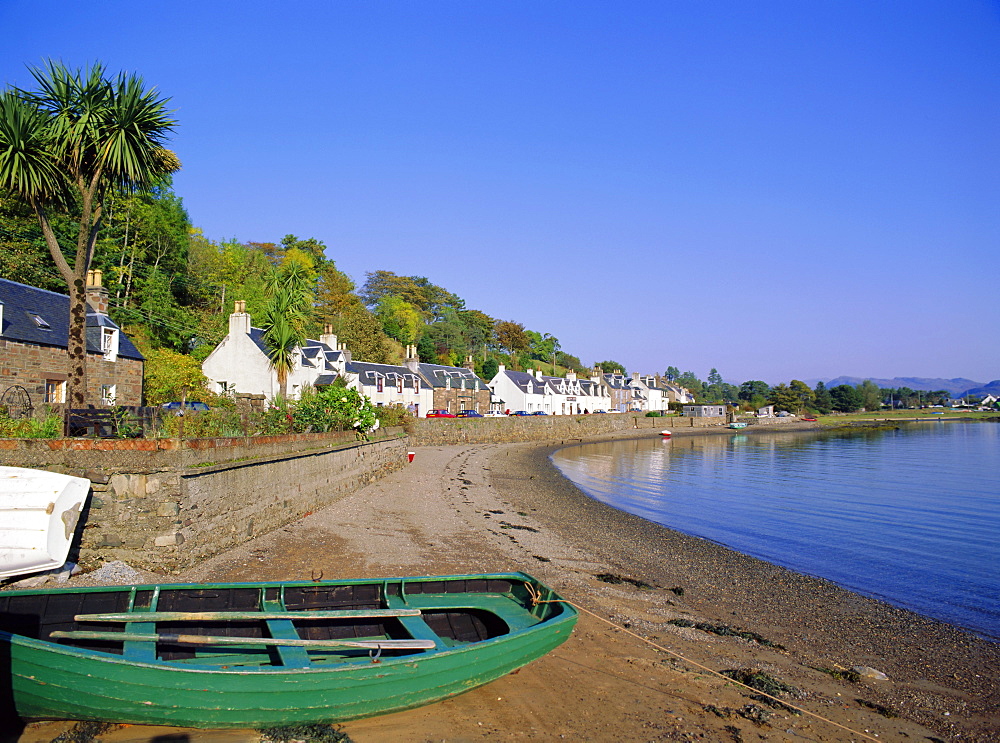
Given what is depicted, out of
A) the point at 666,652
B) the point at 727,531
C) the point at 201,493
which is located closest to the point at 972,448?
the point at 727,531

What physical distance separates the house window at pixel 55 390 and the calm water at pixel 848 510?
65.5 ft

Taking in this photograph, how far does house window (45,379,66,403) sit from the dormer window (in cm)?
185

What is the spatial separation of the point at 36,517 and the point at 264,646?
417cm

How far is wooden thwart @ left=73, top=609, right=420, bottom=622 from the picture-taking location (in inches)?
269

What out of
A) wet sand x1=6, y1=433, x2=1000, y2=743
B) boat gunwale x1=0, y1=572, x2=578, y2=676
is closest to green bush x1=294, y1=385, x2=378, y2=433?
wet sand x1=6, y1=433, x2=1000, y2=743

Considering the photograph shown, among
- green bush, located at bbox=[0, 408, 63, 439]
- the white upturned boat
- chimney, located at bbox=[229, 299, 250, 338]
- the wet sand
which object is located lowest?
the wet sand

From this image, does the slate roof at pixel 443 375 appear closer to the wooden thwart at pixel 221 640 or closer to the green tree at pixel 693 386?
the wooden thwart at pixel 221 640

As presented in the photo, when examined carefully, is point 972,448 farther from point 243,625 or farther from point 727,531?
point 243,625

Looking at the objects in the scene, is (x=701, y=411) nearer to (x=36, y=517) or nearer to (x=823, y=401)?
(x=823, y=401)

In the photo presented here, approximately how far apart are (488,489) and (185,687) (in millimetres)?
19488

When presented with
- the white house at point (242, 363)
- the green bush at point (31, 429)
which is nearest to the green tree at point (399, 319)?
the white house at point (242, 363)

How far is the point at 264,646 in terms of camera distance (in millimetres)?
7168

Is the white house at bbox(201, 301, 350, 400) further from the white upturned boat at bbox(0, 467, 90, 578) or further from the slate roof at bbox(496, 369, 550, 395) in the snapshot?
the slate roof at bbox(496, 369, 550, 395)

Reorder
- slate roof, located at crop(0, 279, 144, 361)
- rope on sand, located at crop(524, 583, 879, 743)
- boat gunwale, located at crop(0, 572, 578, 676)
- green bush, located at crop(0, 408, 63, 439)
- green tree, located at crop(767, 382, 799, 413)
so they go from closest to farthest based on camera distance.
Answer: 1. boat gunwale, located at crop(0, 572, 578, 676)
2. rope on sand, located at crop(524, 583, 879, 743)
3. green bush, located at crop(0, 408, 63, 439)
4. slate roof, located at crop(0, 279, 144, 361)
5. green tree, located at crop(767, 382, 799, 413)
